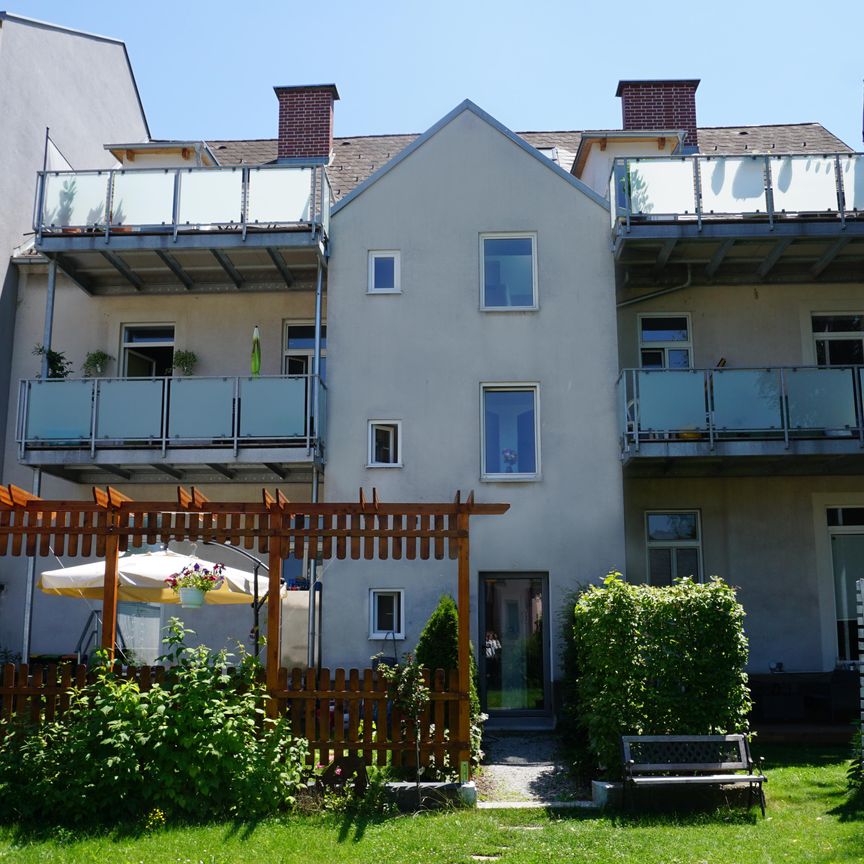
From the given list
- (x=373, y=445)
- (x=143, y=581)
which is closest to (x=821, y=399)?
(x=373, y=445)

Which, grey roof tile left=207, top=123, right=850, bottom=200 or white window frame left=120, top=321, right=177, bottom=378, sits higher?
grey roof tile left=207, top=123, right=850, bottom=200

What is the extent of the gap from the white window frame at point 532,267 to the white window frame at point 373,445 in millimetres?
2250

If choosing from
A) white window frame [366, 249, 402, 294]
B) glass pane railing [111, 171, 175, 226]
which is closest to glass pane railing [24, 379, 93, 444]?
glass pane railing [111, 171, 175, 226]

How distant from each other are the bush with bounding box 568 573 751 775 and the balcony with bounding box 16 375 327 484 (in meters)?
6.27

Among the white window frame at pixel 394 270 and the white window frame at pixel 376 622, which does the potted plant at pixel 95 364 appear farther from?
the white window frame at pixel 376 622

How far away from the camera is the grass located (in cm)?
736

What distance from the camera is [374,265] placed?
51.9ft

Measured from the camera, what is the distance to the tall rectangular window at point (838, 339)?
16203mm

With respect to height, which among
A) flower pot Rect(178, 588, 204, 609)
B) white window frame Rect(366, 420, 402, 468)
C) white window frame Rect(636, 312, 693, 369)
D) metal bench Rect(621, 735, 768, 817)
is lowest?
metal bench Rect(621, 735, 768, 817)

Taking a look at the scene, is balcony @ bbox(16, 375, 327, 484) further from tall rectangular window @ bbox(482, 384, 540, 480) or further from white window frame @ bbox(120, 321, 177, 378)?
tall rectangular window @ bbox(482, 384, 540, 480)

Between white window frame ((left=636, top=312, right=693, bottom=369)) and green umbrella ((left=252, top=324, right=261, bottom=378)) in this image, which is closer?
green umbrella ((left=252, top=324, right=261, bottom=378))

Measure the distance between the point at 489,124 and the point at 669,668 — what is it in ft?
32.1

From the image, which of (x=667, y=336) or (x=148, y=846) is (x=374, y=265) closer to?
(x=667, y=336)

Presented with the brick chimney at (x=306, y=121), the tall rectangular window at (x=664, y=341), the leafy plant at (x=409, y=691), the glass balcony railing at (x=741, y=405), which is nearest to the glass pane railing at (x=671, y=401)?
the glass balcony railing at (x=741, y=405)
